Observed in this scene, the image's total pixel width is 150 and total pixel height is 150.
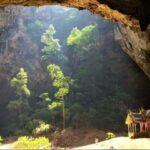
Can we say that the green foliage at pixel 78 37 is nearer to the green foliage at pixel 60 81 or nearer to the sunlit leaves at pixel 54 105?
the green foliage at pixel 60 81

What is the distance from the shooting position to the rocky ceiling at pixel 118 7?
958 cm

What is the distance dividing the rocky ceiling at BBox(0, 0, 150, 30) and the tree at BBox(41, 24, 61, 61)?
21.0m

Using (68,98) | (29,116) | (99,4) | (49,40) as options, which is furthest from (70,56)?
(99,4)

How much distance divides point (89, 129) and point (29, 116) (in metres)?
5.38

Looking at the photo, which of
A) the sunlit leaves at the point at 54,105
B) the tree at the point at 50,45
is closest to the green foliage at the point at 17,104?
the sunlit leaves at the point at 54,105

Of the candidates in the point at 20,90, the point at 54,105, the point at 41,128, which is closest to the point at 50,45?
the point at 20,90

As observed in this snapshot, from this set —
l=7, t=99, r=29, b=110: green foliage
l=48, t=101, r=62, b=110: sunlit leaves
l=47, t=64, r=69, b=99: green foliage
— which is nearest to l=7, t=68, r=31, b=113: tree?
l=7, t=99, r=29, b=110: green foliage

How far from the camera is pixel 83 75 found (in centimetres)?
3111

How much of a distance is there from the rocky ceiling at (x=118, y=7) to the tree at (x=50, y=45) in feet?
68.8

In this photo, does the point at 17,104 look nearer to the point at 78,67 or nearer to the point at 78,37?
the point at 78,67

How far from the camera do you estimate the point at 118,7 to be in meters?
10.4

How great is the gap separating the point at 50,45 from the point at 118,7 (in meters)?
22.1

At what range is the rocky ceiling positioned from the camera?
377 inches

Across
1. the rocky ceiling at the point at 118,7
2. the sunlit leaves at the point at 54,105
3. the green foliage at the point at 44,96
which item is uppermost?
the rocky ceiling at the point at 118,7
